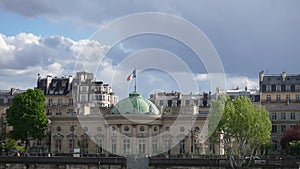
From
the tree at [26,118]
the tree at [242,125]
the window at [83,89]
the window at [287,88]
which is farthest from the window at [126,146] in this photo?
the window at [287,88]

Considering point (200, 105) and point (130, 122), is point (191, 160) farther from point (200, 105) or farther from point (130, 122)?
point (200, 105)

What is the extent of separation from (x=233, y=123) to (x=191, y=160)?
7.24 metres

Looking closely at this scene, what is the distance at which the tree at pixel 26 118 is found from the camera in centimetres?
9219

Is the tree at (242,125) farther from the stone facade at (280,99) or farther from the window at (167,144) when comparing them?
the stone facade at (280,99)

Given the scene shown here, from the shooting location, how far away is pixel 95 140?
9888cm

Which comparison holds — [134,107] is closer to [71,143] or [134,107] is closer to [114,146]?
[114,146]

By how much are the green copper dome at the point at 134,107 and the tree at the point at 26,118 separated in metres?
11.8

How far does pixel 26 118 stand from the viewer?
9269 cm

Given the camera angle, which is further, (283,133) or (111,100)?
(111,100)

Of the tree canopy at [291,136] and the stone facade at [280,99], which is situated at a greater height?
the stone facade at [280,99]

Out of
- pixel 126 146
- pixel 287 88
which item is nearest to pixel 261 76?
pixel 287 88

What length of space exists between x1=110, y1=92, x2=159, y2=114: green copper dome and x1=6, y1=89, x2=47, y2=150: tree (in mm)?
11785

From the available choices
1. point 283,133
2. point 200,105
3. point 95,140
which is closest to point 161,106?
point 200,105

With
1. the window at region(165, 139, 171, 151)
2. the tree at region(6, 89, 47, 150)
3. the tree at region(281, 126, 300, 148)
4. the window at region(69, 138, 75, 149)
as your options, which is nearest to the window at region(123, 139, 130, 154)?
the window at region(165, 139, 171, 151)
